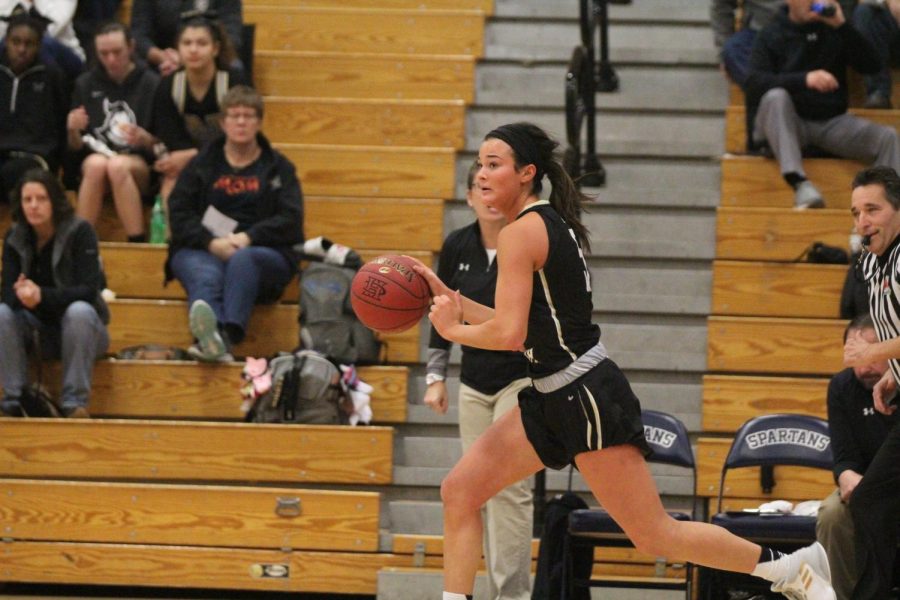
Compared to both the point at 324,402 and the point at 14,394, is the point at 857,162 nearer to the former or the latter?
the point at 324,402


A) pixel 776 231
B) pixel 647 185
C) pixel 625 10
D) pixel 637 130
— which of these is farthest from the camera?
pixel 625 10

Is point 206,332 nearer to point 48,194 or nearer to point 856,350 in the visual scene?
point 48,194

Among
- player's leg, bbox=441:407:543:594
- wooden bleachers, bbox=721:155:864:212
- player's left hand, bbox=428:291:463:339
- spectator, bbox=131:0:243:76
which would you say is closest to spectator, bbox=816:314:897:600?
player's leg, bbox=441:407:543:594

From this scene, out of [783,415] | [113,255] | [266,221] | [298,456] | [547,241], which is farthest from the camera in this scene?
→ [113,255]

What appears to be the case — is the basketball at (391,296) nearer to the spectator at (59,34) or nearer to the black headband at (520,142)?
the black headband at (520,142)

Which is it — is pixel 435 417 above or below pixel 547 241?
below

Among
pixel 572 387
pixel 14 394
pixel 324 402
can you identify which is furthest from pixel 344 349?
pixel 572 387

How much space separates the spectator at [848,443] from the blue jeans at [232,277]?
8.77 feet

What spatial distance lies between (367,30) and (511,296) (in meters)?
4.77

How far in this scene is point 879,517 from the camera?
4.91 meters

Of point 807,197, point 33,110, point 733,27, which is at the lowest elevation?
point 807,197

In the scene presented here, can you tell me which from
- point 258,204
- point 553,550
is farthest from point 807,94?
point 553,550

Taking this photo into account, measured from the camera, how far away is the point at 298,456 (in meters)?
6.35

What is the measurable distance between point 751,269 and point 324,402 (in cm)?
217
